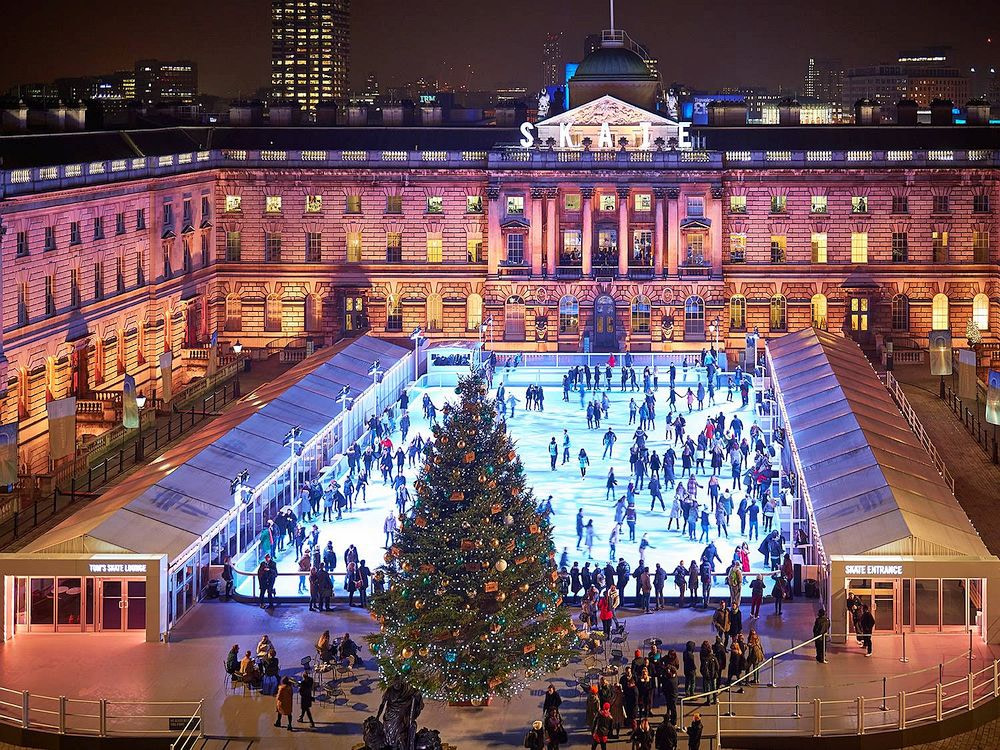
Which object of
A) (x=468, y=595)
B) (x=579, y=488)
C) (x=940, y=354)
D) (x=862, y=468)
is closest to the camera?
(x=468, y=595)

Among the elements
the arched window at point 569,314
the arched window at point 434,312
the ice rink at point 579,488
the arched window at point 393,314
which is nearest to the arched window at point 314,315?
the arched window at point 393,314

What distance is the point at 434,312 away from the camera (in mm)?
121000

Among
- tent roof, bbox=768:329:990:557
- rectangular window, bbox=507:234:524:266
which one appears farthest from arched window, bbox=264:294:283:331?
tent roof, bbox=768:329:990:557

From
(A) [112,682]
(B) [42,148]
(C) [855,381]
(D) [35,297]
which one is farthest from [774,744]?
(B) [42,148]

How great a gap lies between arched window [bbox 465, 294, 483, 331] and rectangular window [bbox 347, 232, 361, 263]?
7462mm

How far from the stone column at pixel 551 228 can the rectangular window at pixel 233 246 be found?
62.9ft

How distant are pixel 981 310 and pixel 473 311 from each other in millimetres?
31201

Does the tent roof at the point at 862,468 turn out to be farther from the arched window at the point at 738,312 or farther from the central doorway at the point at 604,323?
the central doorway at the point at 604,323

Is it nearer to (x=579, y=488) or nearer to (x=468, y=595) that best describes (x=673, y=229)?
(x=579, y=488)

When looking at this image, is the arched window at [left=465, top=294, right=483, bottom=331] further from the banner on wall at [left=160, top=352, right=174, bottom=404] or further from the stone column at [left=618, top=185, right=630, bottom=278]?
the banner on wall at [left=160, top=352, right=174, bottom=404]

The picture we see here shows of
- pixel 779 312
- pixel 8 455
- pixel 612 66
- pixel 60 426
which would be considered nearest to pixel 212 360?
pixel 60 426

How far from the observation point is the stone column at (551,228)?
119812 mm

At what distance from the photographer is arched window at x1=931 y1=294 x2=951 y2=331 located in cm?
11894

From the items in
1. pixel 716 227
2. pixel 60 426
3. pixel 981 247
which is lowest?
pixel 60 426
